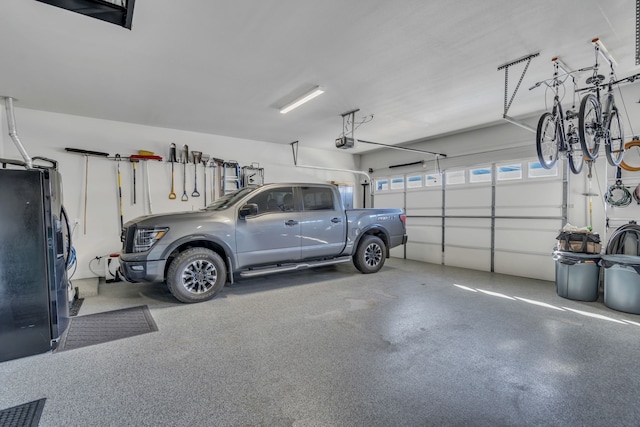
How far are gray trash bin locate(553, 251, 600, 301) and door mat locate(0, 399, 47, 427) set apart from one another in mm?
5879

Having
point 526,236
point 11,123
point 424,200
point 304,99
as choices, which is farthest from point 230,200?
point 526,236

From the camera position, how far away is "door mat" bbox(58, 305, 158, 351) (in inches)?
109

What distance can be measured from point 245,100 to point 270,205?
179 cm

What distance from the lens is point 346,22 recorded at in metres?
2.67

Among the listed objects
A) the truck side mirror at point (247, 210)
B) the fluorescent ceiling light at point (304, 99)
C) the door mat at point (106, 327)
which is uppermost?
the fluorescent ceiling light at point (304, 99)

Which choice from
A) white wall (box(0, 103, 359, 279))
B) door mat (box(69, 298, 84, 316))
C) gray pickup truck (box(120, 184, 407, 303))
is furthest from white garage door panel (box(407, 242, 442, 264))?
door mat (box(69, 298, 84, 316))

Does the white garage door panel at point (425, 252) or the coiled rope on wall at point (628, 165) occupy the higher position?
the coiled rope on wall at point (628, 165)

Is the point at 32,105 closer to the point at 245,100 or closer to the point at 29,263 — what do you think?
the point at 245,100

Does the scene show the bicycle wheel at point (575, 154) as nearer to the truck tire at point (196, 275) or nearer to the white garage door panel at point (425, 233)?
the white garage door panel at point (425, 233)

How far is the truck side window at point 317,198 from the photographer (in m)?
4.89

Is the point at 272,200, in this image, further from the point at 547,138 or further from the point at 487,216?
the point at 487,216

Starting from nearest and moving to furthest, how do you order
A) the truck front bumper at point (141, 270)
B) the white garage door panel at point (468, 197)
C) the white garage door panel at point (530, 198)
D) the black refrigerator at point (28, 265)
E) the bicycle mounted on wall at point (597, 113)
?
the black refrigerator at point (28, 265), the bicycle mounted on wall at point (597, 113), the truck front bumper at point (141, 270), the white garage door panel at point (530, 198), the white garage door panel at point (468, 197)

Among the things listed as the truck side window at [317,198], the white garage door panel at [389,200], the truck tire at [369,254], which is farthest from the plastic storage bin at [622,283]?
the white garage door panel at [389,200]

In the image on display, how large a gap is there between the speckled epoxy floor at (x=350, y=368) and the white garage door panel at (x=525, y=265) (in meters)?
1.47
